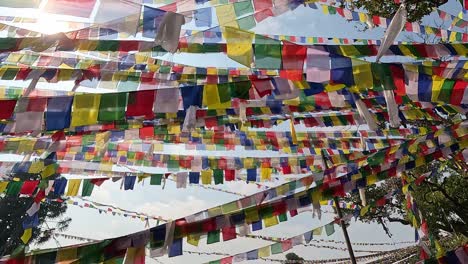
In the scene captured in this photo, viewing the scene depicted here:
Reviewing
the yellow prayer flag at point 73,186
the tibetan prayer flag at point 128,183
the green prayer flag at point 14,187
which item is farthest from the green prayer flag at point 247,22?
the green prayer flag at point 14,187

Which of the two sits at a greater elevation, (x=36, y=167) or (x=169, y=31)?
(x=36, y=167)

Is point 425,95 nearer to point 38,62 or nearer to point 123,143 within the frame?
point 38,62

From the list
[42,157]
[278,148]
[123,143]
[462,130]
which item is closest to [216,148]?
[278,148]

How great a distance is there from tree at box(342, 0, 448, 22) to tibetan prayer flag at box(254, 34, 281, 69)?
4180 millimetres

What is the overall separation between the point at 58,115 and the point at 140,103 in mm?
641

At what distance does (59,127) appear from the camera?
280cm

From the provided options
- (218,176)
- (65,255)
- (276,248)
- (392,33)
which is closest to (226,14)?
(392,33)

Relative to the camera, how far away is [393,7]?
20.3 ft

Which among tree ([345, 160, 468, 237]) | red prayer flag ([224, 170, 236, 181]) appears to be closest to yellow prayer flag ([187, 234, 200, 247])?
red prayer flag ([224, 170, 236, 181])

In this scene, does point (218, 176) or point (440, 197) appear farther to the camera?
point (440, 197)

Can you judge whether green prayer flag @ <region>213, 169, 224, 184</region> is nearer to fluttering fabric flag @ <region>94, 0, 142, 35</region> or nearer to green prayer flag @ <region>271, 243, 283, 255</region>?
green prayer flag @ <region>271, 243, 283, 255</region>

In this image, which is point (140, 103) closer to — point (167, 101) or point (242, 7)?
point (167, 101)

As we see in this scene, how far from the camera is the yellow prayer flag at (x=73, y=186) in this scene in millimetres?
6594

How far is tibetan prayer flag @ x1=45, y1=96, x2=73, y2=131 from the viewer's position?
9.18ft
